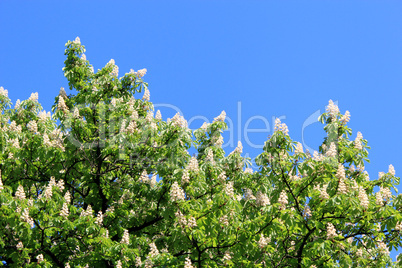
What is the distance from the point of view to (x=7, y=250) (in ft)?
43.4

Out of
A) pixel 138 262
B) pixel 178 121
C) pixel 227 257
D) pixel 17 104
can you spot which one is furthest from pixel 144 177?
pixel 17 104

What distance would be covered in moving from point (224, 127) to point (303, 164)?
4442mm

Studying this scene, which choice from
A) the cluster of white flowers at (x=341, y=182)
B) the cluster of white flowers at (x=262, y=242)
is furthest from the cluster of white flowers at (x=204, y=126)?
the cluster of white flowers at (x=341, y=182)

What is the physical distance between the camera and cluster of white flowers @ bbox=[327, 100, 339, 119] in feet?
45.7

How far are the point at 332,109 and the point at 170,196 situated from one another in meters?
5.68

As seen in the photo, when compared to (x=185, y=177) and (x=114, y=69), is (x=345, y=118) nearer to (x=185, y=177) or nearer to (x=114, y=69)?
(x=185, y=177)

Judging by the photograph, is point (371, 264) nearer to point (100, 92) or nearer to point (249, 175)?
point (249, 175)

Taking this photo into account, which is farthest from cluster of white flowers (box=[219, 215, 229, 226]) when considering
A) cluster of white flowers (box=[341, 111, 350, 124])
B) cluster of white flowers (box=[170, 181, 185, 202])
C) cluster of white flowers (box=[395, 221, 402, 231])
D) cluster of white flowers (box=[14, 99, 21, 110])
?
cluster of white flowers (box=[14, 99, 21, 110])

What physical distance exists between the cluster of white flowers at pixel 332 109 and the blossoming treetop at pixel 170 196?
0.03 meters

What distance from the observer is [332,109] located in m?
13.9

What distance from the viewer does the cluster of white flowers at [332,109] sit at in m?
13.9

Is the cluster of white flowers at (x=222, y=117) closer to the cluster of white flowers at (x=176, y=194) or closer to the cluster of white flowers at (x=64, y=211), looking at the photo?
the cluster of white flowers at (x=176, y=194)

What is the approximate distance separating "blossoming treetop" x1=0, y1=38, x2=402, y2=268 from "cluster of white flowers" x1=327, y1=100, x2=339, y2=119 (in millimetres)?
30

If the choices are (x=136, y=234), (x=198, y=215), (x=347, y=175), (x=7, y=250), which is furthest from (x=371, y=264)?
(x=7, y=250)
